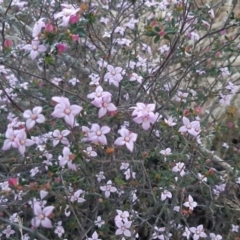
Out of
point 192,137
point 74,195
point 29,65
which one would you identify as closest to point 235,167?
point 192,137

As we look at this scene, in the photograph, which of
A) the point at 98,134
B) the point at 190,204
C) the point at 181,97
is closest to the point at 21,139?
the point at 98,134

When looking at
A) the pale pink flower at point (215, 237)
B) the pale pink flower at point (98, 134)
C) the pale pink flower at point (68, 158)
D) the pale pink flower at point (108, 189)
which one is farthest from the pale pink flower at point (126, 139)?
the pale pink flower at point (215, 237)

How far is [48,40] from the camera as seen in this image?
6.69 ft

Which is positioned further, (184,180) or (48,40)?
(184,180)

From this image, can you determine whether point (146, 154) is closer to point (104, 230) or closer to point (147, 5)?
point (104, 230)

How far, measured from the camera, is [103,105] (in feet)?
6.45

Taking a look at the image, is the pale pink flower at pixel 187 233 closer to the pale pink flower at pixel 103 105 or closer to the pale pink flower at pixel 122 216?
the pale pink flower at pixel 122 216

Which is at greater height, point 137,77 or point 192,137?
point 137,77

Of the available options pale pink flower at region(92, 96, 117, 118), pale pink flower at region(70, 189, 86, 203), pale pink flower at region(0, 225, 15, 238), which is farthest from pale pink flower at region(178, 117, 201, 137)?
pale pink flower at region(0, 225, 15, 238)

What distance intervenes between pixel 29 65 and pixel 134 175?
4.57 feet

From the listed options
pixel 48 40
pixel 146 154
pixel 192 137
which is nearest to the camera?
pixel 48 40

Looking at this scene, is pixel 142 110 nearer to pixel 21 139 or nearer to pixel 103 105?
pixel 103 105

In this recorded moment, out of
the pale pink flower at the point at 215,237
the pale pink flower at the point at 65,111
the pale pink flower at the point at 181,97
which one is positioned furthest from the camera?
the pale pink flower at the point at 181,97

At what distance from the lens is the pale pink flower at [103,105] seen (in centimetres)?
195
